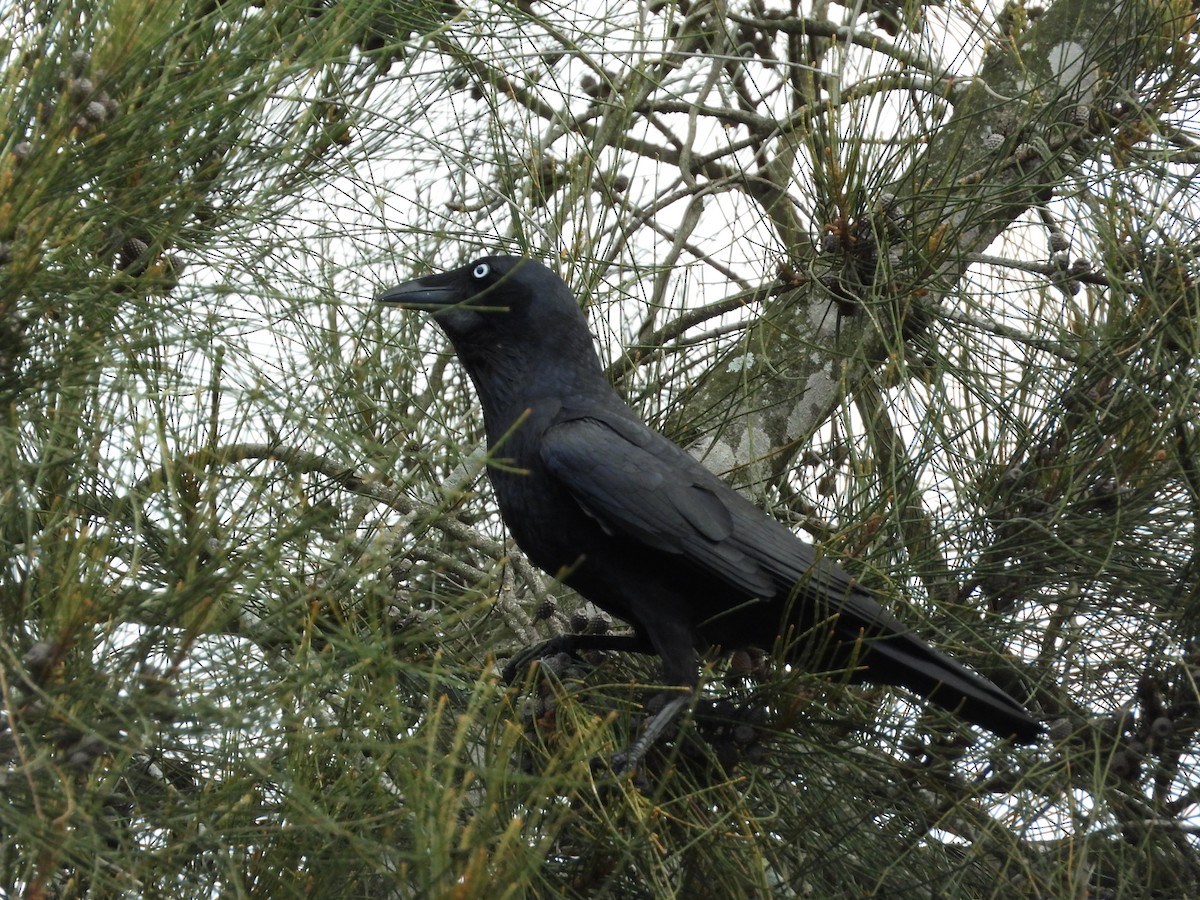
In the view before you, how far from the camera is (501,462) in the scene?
2064 mm

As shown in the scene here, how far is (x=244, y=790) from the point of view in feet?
5.61

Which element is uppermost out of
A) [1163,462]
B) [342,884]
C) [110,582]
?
[1163,462]

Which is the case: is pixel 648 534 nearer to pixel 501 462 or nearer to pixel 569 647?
pixel 569 647

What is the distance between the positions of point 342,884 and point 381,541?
0.49 metres

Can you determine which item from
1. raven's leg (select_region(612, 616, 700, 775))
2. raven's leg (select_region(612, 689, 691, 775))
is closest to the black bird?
raven's leg (select_region(612, 616, 700, 775))

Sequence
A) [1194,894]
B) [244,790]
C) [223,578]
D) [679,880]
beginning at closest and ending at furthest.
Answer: [223,578] < [244,790] < [679,880] < [1194,894]

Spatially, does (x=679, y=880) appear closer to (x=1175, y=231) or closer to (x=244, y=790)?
(x=244, y=790)

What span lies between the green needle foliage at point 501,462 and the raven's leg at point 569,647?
0.14ft

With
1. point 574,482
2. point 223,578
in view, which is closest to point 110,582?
point 223,578

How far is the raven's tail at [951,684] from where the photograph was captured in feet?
8.18

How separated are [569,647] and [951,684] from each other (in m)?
0.82

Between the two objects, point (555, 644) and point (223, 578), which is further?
point (555, 644)

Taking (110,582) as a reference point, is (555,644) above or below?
above

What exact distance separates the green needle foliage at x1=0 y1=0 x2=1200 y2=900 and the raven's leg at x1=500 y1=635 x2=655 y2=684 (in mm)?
44
